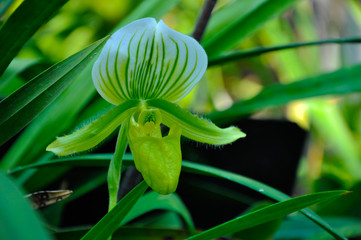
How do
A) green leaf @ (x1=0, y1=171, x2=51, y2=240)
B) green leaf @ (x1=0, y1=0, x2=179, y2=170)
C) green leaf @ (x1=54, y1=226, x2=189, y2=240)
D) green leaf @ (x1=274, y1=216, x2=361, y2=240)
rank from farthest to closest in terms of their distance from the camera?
green leaf @ (x1=274, y1=216, x2=361, y2=240) < green leaf @ (x1=0, y1=0, x2=179, y2=170) < green leaf @ (x1=54, y1=226, x2=189, y2=240) < green leaf @ (x1=0, y1=171, x2=51, y2=240)

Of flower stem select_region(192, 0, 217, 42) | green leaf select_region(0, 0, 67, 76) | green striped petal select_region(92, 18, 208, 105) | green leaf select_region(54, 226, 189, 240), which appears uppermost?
flower stem select_region(192, 0, 217, 42)

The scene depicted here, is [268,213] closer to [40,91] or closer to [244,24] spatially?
[40,91]

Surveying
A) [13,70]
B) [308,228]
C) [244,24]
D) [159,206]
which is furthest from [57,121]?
[308,228]

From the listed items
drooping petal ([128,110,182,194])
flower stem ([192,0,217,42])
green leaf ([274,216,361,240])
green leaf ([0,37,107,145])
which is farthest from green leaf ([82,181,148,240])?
green leaf ([274,216,361,240])

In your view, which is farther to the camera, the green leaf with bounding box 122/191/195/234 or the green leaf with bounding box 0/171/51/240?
the green leaf with bounding box 122/191/195/234

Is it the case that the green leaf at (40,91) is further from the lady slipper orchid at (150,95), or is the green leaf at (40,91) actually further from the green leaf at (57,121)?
the green leaf at (57,121)

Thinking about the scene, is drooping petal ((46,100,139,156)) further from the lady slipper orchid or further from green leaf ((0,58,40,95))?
Result: green leaf ((0,58,40,95))

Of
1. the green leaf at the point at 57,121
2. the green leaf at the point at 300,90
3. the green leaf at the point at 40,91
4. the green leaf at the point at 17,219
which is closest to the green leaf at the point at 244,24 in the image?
the green leaf at the point at 300,90
